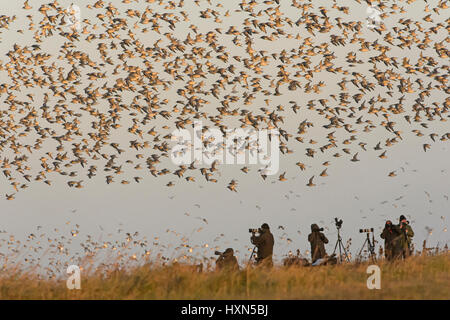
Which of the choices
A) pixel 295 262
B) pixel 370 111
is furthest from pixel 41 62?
pixel 295 262

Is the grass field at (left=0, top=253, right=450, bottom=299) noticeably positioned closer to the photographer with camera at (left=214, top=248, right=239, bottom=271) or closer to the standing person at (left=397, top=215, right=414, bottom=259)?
the photographer with camera at (left=214, top=248, right=239, bottom=271)

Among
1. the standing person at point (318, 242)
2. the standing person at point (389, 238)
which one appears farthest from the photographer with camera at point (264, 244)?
the standing person at point (389, 238)

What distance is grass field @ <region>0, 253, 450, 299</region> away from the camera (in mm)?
13516

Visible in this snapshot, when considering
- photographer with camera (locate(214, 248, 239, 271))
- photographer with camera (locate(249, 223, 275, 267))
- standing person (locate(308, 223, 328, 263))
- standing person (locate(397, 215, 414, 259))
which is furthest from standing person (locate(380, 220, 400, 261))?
photographer with camera (locate(214, 248, 239, 271))

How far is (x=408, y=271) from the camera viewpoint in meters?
16.6

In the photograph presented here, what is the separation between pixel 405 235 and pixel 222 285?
25.8ft

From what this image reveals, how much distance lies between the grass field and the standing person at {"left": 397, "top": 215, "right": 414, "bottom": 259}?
4.19 m

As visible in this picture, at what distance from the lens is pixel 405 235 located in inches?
797

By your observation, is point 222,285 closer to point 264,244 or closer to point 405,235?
point 264,244

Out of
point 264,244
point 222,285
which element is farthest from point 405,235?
point 222,285

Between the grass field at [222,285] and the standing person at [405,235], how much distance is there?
13.7 ft
